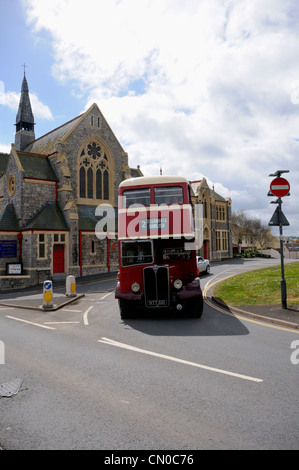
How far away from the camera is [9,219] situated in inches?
1115

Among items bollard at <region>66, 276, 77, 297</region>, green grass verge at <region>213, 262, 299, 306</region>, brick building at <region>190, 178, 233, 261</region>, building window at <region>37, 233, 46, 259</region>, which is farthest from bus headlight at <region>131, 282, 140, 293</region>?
brick building at <region>190, 178, 233, 261</region>

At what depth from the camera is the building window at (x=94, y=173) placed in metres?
32.0

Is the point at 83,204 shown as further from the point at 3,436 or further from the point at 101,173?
the point at 3,436

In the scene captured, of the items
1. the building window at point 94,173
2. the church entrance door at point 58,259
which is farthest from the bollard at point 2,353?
the building window at point 94,173

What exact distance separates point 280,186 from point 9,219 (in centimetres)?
2316

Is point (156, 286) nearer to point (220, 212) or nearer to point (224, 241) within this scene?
point (220, 212)

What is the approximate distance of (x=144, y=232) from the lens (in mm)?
11289

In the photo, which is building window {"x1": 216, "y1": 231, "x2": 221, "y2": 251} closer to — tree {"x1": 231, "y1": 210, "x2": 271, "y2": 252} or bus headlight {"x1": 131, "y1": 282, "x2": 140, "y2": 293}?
tree {"x1": 231, "y1": 210, "x2": 271, "y2": 252}

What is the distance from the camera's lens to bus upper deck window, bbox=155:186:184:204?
1152 cm

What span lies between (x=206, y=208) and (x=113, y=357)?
132 feet

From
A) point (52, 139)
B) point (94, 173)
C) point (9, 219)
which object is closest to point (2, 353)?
point (9, 219)

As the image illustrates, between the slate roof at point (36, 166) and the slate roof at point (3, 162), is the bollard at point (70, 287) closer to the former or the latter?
the slate roof at point (36, 166)
